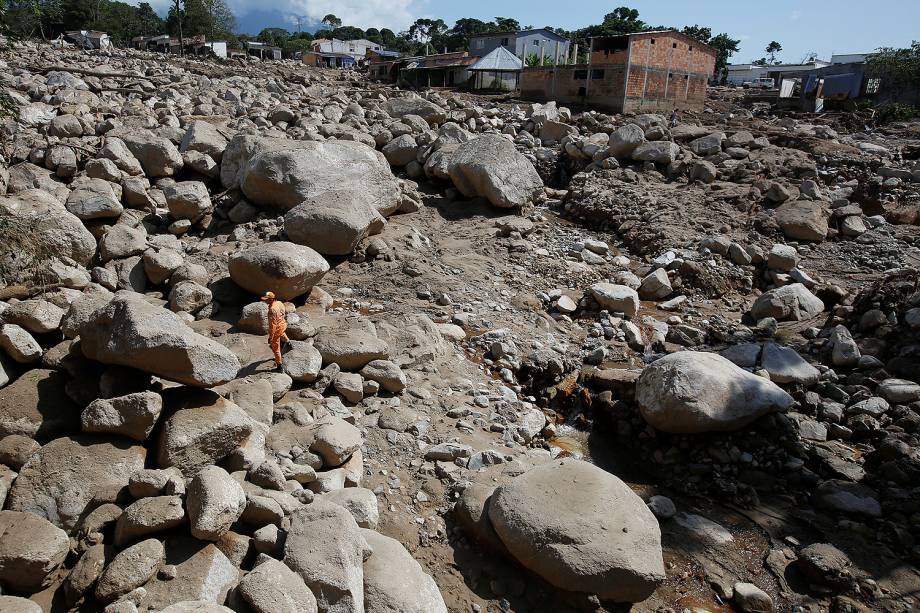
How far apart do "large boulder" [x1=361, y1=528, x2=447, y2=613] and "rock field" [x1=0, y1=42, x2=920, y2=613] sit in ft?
0.05

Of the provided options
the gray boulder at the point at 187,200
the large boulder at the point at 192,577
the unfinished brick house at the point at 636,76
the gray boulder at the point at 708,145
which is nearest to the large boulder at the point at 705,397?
the large boulder at the point at 192,577

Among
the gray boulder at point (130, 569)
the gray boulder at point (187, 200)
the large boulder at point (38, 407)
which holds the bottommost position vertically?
the gray boulder at point (130, 569)

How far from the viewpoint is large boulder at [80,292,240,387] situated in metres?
3.50

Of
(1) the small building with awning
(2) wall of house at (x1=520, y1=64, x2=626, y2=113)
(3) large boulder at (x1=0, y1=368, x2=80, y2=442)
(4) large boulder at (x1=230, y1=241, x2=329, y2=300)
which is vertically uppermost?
(1) the small building with awning

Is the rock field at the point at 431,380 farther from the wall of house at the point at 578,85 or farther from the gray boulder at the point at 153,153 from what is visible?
the wall of house at the point at 578,85

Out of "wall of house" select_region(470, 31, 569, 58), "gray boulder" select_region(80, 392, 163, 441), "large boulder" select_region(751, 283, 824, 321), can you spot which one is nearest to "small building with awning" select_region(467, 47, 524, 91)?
"wall of house" select_region(470, 31, 569, 58)

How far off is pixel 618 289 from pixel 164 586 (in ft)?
19.8

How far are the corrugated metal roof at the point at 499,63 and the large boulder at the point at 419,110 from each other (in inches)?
539

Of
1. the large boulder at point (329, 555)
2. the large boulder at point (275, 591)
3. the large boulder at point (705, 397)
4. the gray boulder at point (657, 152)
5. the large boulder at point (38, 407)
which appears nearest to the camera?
the large boulder at point (275, 591)

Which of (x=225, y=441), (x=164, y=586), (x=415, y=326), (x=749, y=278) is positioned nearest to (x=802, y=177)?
(x=749, y=278)

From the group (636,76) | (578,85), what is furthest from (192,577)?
(578,85)

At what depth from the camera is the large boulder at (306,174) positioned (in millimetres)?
8062

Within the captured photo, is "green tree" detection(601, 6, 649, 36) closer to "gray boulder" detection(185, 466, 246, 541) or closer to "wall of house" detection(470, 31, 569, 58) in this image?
"wall of house" detection(470, 31, 569, 58)

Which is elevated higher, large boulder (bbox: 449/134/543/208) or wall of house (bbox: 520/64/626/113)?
wall of house (bbox: 520/64/626/113)
